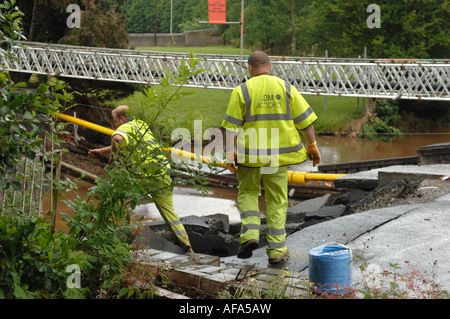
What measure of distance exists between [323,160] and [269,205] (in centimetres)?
2280

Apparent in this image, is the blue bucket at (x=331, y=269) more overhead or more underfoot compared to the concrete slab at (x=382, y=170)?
more overhead

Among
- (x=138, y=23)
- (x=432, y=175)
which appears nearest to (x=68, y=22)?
(x=432, y=175)

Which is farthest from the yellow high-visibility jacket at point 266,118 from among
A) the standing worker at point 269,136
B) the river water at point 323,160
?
the river water at point 323,160

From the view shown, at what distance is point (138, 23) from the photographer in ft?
240

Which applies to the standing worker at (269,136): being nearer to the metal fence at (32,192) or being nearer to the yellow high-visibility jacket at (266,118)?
the yellow high-visibility jacket at (266,118)

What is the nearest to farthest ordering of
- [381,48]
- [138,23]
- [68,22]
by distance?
[68,22] < [381,48] < [138,23]

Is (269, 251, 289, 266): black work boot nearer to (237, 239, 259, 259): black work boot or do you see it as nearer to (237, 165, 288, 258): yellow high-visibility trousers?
(237, 165, 288, 258): yellow high-visibility trousers

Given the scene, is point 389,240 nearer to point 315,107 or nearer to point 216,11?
point 216,11

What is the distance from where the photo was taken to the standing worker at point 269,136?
607cm

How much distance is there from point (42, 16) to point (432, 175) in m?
25.1

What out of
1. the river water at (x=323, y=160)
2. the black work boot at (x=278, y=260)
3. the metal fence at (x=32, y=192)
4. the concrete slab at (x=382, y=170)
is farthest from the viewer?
the river water at (x=323, y=160)

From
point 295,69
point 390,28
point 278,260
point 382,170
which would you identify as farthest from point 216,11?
point 278,260

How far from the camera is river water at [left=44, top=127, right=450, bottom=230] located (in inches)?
654
